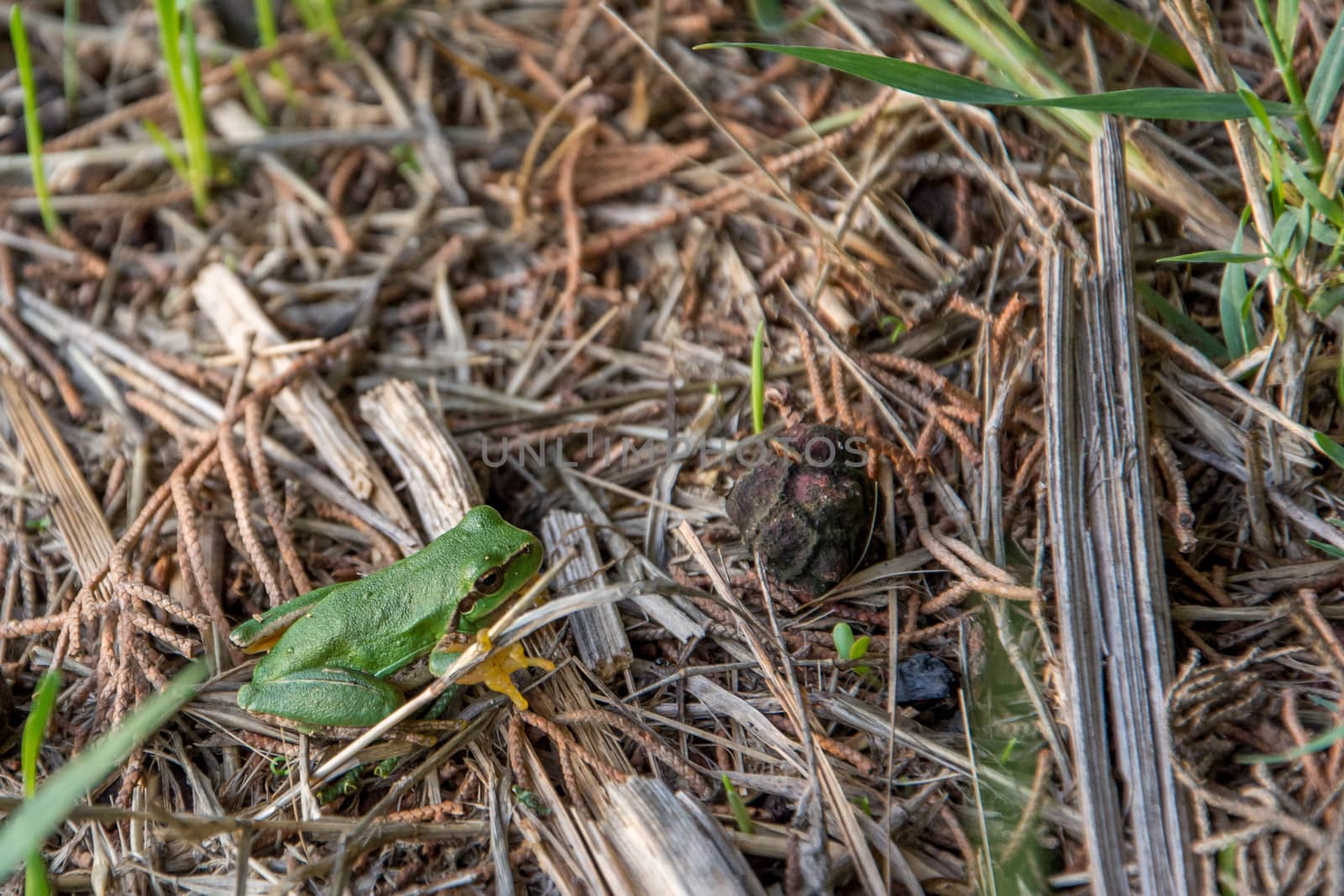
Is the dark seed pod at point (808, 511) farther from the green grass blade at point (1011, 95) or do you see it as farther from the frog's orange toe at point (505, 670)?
the green grass blade at point (1011, 95)

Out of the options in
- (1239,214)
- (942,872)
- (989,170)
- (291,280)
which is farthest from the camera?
(291,280)

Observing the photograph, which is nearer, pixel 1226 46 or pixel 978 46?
pixel 978 46

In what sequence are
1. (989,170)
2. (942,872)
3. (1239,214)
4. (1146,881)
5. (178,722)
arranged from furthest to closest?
(989,170) < (1239,214) < (178,722) < (942,872) < (1146,881)

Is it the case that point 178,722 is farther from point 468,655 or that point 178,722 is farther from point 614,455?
point 614,455

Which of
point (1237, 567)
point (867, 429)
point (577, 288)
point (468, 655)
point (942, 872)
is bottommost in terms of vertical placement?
point (942, 872)

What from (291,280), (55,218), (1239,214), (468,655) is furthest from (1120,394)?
(55,218)

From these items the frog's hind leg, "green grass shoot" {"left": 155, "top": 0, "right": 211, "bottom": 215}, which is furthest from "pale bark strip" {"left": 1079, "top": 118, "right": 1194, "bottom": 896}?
"green grass shoot" {"left": 155, "top": 0, "right": 211, "bottom": 215}
